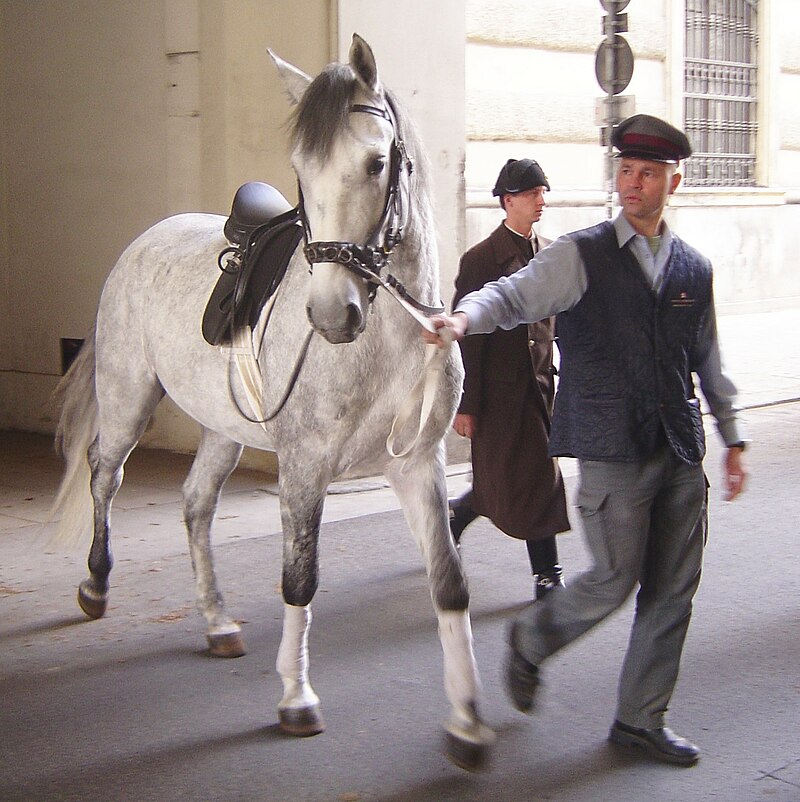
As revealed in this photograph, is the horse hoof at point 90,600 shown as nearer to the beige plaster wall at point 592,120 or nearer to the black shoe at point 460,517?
the black shoe at point 460,517

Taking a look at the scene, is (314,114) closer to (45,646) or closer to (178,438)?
(45,646)

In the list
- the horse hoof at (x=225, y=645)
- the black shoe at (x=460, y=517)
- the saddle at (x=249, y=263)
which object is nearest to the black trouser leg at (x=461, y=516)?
the black shoe at (x=460, y=517)

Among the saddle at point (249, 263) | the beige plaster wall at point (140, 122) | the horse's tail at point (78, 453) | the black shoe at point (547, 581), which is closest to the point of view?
the saddle at point (249, 263)

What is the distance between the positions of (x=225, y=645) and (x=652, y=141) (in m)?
2.68

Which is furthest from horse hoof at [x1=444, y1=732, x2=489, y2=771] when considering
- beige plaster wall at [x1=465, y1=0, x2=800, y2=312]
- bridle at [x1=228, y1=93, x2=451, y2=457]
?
beige plaster wall at [x1=465, y1=0, x2=800, y2=312]

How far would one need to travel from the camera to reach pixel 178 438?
9594 millimetres

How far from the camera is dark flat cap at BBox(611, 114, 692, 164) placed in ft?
12.8

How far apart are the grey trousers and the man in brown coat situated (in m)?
1.59

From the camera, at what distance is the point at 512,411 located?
18.9 feet

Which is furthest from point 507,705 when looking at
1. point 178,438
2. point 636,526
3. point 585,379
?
point 178,438

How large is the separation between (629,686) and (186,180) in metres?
6.10

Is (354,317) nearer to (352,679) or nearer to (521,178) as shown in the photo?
(352,679)

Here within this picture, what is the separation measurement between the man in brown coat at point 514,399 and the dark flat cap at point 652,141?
1.74 meters

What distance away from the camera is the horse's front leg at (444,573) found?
4.21 metres
